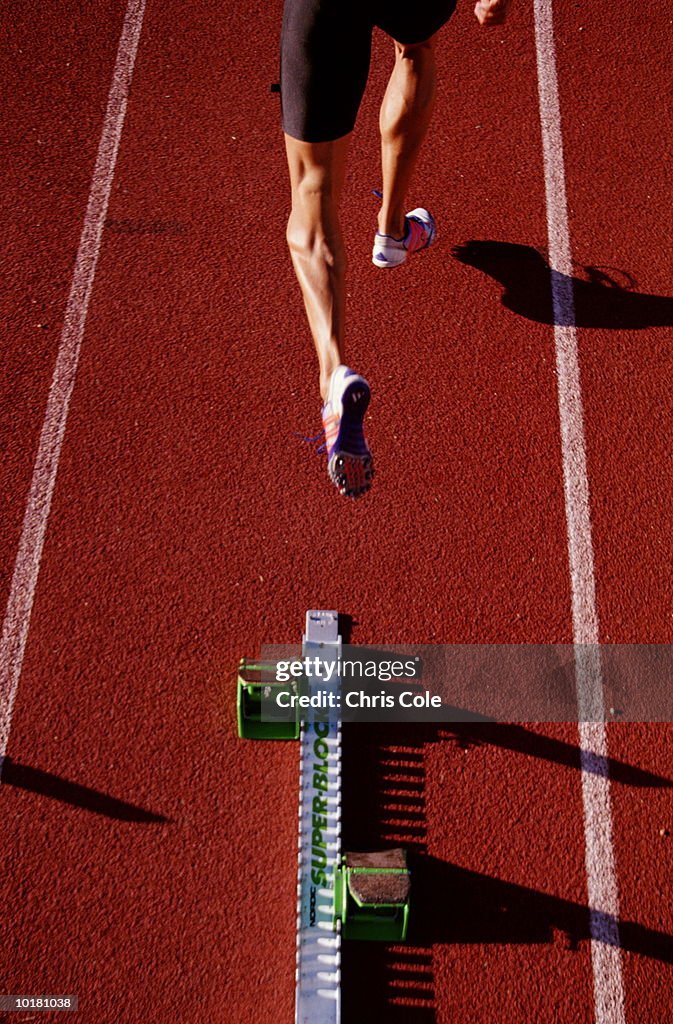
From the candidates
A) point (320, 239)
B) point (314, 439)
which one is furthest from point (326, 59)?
point (314, 439)

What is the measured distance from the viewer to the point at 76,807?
3.60 meters

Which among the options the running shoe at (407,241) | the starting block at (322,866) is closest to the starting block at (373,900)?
the starting block at (322,866)

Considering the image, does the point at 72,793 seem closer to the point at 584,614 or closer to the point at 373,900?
the point at 373,900

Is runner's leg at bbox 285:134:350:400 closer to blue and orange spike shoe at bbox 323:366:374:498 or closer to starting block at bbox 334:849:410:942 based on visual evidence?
blue and orange spike shoe at bbox 323:366:374:498

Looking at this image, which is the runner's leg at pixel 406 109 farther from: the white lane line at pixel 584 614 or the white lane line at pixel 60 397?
the white lane line at pixel 60 397

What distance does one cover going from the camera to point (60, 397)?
14.8 ft

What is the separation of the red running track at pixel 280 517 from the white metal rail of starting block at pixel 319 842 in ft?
0.41

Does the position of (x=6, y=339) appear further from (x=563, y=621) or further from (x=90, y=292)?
(x=563, y=621)

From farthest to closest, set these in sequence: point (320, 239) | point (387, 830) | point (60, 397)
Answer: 1. point (60, 397)
2. point (387, 830)
3. point (320, 239)

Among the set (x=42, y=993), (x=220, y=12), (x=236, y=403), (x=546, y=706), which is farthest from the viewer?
(x=220, y=12)

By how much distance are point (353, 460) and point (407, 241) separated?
6.45 ft

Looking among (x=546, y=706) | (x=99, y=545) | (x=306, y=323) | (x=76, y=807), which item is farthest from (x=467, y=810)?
(x=306, y=323)

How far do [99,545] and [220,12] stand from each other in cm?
393

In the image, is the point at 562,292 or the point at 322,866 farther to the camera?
the point at 562,292
